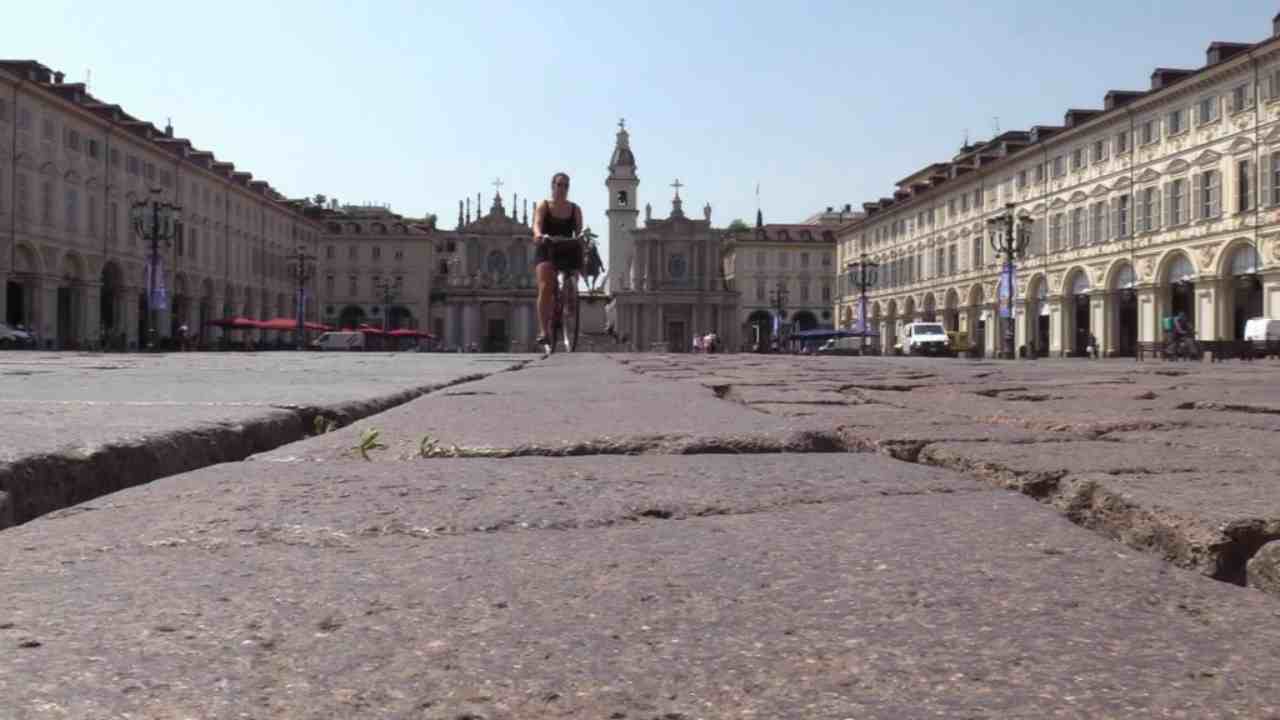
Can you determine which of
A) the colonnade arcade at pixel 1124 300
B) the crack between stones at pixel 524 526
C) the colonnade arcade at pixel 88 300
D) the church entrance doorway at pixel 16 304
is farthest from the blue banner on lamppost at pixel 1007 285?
the crack between stones at pixel 524 526

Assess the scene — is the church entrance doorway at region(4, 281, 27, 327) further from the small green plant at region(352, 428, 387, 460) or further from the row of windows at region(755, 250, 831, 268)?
the row of windows at region(755, 250, 831, 268)

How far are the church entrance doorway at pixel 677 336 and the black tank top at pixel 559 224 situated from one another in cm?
8343

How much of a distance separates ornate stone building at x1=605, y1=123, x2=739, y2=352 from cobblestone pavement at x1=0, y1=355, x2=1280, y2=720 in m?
91.3

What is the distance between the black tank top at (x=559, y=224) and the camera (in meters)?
11.5

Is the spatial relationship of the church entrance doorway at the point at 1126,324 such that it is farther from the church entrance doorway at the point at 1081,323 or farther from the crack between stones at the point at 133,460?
the crack between stones at the point at 133,460

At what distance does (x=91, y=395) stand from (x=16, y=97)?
144 feet

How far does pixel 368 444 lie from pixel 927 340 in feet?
158

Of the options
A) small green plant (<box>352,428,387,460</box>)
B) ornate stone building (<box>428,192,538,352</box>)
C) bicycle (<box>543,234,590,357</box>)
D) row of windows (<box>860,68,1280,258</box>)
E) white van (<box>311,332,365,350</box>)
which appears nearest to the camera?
small green plant (<box>352,428,387,460</box>)

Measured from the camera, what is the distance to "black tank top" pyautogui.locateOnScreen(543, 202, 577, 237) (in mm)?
11487

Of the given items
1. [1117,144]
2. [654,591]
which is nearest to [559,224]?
[654,591]

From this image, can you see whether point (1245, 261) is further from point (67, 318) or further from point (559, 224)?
point (67, 318)

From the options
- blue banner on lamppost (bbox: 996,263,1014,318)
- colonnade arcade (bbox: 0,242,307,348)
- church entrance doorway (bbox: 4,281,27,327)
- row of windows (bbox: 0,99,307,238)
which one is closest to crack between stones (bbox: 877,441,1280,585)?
blue banner on lamppost (bbox: 996,263,1014,318)

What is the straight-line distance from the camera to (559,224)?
11.7 meters

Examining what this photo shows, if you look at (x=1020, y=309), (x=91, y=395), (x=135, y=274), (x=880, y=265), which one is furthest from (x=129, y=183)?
(x=91, y=395)
